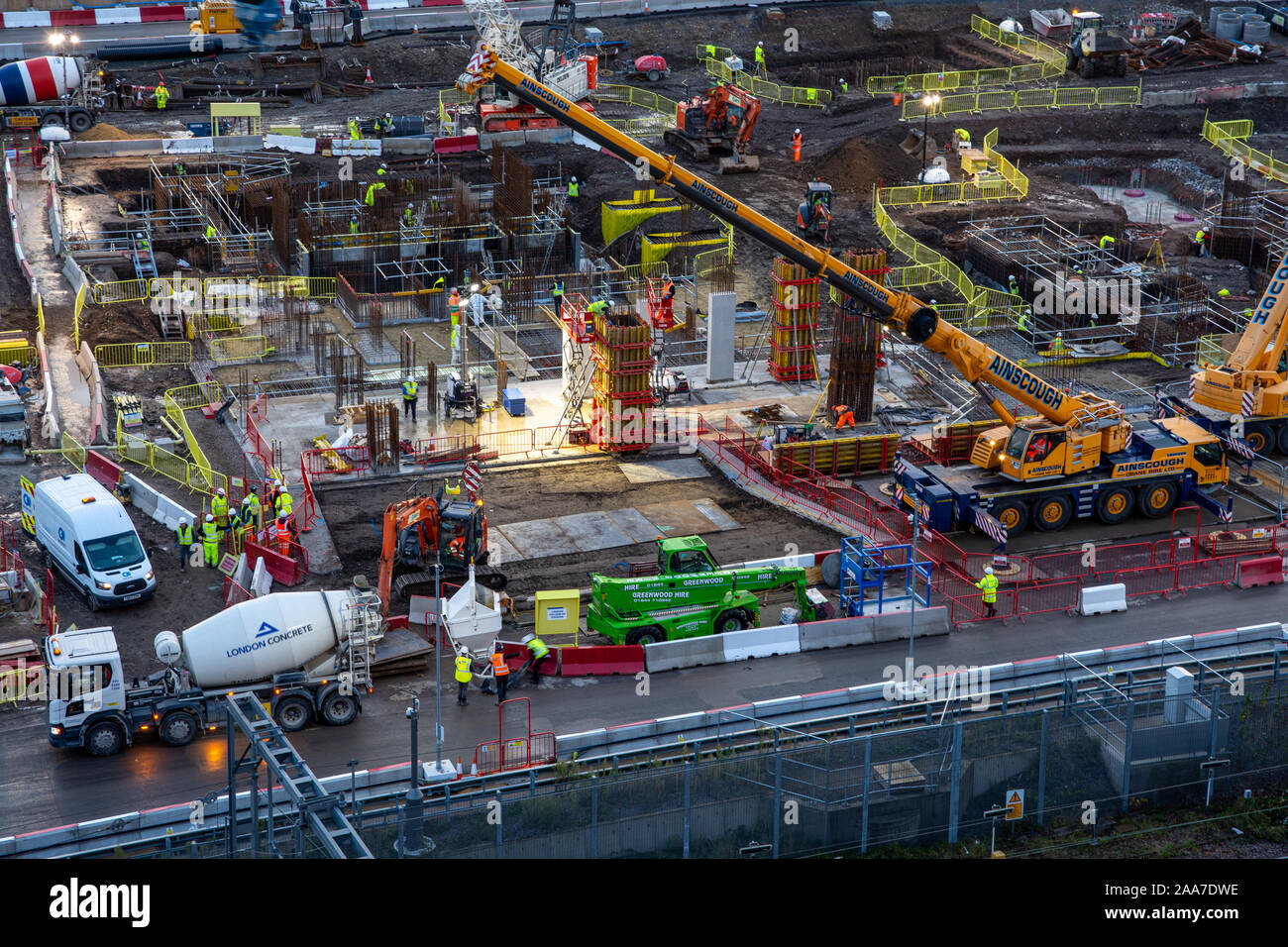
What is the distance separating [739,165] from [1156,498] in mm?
33095

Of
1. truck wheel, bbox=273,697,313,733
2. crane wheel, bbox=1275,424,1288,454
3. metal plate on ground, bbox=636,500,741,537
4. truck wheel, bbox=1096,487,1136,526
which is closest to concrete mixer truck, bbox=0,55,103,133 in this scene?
metal plate on ground, bbox=636,500,741,537

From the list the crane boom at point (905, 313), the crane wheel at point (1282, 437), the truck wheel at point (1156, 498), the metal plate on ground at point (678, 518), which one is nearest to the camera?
the crane boom at point (905, 313)

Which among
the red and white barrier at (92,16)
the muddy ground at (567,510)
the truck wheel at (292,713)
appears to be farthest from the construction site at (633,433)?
the red and white barrier at (92,16)

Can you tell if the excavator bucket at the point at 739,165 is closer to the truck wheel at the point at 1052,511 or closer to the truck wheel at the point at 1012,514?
the truck wheel at the point at 1052,511

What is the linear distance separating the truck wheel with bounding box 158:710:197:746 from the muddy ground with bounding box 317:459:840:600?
8.38 metres

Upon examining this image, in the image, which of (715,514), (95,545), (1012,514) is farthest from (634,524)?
(95,545)

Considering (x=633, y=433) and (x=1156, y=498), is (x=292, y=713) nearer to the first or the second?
(x=633, y=433)

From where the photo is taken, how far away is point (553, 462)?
47.3 meters

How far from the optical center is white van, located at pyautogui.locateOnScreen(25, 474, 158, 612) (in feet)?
125

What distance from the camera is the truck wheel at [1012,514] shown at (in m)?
42.2

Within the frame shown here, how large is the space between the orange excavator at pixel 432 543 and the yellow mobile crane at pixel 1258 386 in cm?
2023

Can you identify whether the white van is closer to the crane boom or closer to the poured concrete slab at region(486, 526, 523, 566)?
the poured concrete slab at region(486, 526, 523, 566)

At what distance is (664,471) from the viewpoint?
4694 centimetres

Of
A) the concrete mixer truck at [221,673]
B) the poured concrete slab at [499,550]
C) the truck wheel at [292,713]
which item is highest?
the concrete mixer truck at [221,673]
